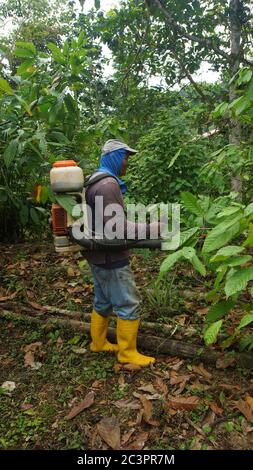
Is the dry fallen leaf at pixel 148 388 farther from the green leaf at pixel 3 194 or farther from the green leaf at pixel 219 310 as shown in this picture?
the green leaf at pixel 3 194

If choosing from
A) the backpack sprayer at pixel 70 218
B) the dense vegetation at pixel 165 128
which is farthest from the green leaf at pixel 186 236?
the backpack sprayer at pixel 70 218

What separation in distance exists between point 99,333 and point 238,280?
1.53m

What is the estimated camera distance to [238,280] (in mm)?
1934

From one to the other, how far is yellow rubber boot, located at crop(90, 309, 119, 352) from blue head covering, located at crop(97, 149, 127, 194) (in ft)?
3.36

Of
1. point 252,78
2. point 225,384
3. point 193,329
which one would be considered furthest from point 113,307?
point 252,78

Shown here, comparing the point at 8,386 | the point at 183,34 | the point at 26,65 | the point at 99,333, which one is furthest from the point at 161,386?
the point at 183,34

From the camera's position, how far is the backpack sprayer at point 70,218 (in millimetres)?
2621

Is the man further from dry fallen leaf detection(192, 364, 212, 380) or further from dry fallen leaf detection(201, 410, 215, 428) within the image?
dry fallen leaf detection(201, 410, 215, 428)

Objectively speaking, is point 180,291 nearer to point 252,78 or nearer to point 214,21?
point 252,78

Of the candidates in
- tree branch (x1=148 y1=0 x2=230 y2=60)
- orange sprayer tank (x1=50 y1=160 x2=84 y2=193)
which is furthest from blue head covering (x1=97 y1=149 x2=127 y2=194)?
tree branch (x1=148 y1=0 x2=230 y2=60)

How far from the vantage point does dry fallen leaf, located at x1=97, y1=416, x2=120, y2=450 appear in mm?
2300

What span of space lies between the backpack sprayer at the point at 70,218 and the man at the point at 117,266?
0.08 metres

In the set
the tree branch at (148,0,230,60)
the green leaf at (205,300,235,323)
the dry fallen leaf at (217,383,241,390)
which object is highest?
the tree branch at (148,0,230,60)

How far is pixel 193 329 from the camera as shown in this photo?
3.16 m
